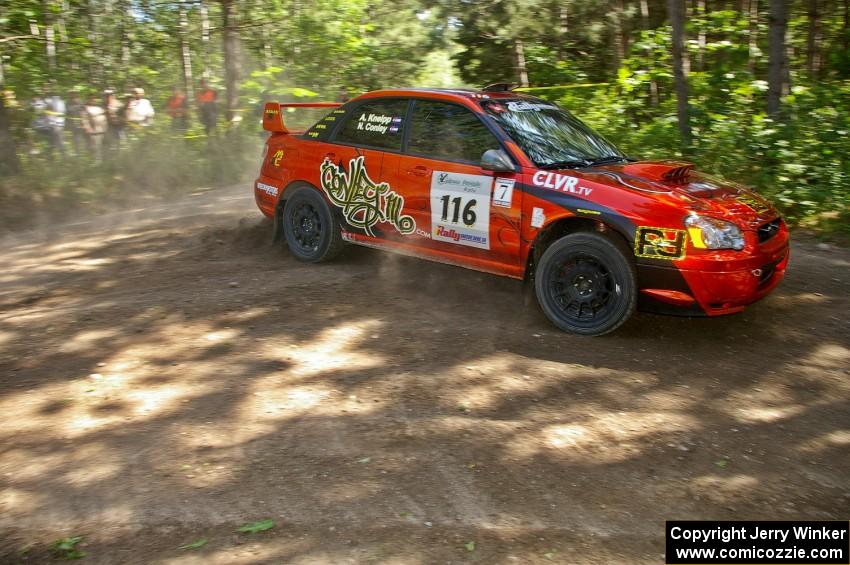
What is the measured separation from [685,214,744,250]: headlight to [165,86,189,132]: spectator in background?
13.8 metres

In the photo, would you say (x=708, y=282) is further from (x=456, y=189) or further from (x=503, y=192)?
(x=456, y=189)

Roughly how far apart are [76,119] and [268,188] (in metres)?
8.86

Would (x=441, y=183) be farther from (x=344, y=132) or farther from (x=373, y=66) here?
(x=373, y=66)

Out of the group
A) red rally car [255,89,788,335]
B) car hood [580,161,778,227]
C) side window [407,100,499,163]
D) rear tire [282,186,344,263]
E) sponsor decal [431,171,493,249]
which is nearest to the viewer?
red rally car [255,89,788,335]

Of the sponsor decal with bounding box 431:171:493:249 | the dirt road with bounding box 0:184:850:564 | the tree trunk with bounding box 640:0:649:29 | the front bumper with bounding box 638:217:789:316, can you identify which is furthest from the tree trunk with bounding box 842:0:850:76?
the sponsor decal with bounding box 431:171:493:249

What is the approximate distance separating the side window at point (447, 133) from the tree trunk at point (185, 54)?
12326mm

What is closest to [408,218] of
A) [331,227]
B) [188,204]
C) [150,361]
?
[331,227]

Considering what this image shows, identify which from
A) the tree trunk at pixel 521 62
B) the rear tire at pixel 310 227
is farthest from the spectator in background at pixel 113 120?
the tree trunk at pixel 521 62

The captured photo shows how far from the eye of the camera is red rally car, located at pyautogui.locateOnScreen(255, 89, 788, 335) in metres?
5.38

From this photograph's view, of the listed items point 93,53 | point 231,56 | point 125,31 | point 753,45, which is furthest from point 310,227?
point 753,45

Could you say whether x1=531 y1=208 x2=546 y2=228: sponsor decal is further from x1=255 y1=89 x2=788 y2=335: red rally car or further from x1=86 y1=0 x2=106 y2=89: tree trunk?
x1=86 y1=0 x2=106 y2=89: tree trunk

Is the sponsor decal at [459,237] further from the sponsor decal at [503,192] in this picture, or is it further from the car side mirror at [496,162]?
the car side mirror at [496,162]

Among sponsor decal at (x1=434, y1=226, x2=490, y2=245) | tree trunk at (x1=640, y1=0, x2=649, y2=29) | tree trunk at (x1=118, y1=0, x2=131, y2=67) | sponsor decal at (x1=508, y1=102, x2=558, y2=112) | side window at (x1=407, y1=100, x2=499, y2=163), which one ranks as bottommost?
sponsor decal at (x1=434, y1=226, x2=490, y2=245)

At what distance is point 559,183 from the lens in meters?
5.84
